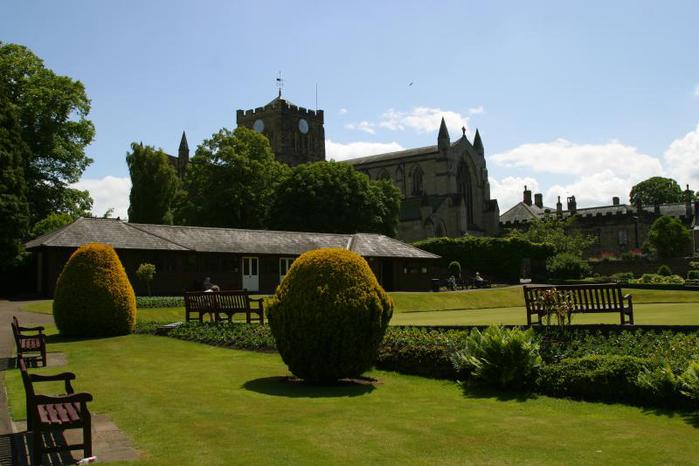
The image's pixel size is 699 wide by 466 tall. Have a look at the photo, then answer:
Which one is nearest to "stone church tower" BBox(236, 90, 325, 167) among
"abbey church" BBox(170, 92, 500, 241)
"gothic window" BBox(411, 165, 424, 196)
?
"abbey church" BBox(170, 92, 500, 241)

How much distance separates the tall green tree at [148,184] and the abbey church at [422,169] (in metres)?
31.3

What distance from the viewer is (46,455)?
7.41 meters

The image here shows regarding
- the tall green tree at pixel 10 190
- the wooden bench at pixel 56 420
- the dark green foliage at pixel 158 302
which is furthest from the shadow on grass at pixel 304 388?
the tall green tree at pixel 10 190

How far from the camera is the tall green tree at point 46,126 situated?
4681 centimetres

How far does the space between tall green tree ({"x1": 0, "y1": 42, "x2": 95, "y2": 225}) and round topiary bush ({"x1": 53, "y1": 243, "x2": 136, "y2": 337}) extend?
Result: 28417mm

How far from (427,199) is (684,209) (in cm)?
3509

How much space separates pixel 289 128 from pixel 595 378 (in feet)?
306

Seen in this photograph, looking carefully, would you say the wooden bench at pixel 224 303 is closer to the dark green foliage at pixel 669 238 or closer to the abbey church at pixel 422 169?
the dark green foliage at pixel 669 238

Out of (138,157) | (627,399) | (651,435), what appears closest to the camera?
(651,435)

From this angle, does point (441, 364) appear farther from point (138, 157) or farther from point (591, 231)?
point (591, 231)

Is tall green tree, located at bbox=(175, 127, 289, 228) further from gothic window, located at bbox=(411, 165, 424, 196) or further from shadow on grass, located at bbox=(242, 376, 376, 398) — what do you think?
shadow on grass, located at bbox=(242, 376, 376, 398)

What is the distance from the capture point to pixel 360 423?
8773 mm

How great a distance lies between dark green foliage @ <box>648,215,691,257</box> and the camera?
234ft

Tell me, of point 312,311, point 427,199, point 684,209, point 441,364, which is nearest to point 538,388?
point 441,364
